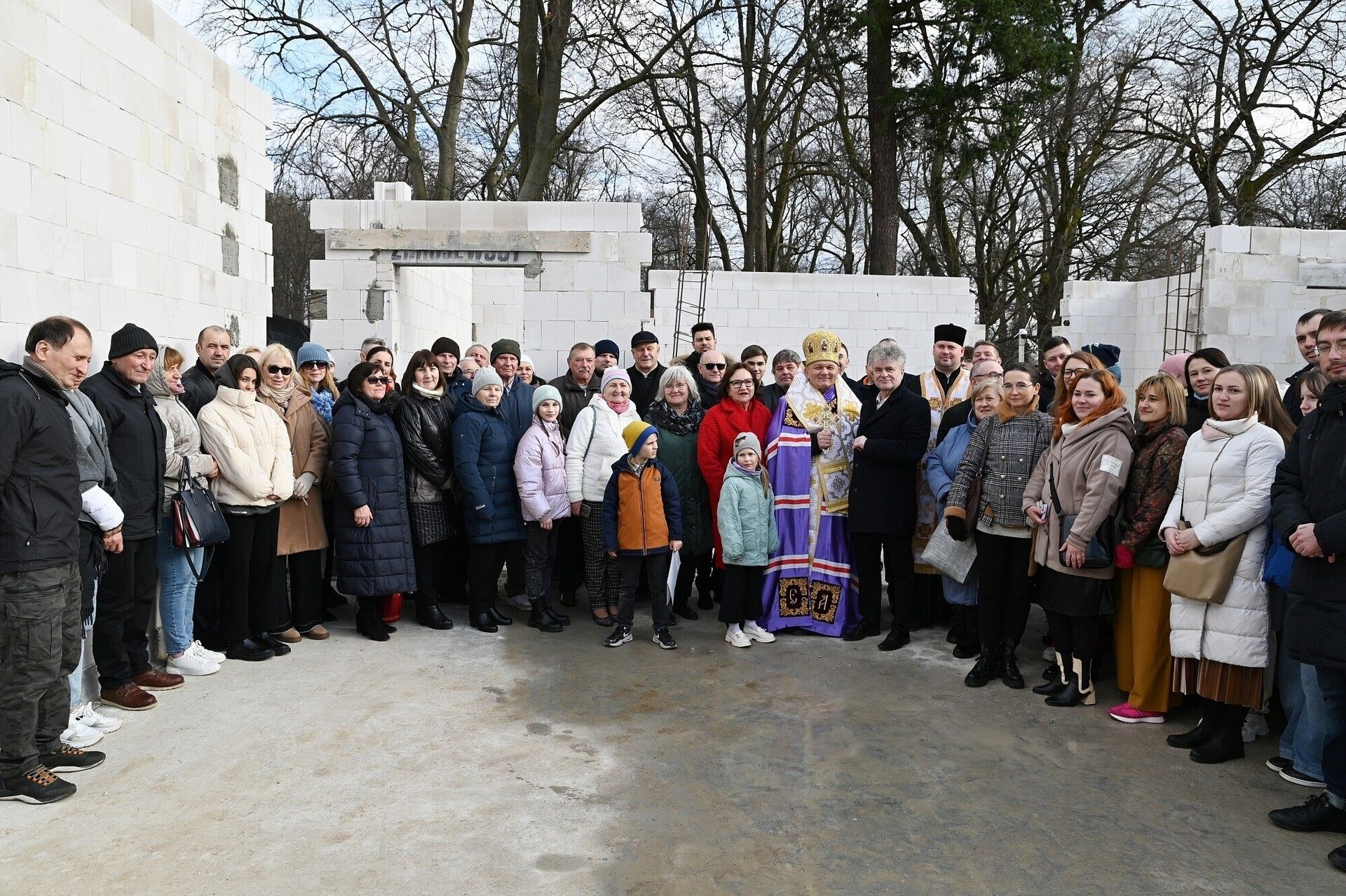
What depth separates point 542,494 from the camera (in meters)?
6.38

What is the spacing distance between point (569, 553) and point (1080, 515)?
3.48 m

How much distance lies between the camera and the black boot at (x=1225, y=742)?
4.32 meters

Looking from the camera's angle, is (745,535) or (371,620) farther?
(371,620)

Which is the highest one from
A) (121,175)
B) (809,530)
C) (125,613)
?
(121,175)

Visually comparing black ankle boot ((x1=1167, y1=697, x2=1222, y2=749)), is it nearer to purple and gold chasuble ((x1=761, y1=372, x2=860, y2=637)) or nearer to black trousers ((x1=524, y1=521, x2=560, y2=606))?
purple and gold chasuble ((x1=761, y1=372, x2=860, y2=637))

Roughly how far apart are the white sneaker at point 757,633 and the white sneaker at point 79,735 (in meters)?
3.54

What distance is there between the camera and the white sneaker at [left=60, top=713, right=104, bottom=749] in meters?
4.26

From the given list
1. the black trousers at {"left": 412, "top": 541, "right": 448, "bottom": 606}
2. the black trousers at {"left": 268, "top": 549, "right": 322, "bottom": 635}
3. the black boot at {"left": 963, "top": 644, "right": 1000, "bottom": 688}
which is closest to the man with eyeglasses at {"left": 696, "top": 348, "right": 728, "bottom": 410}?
the black trousers at {"left": 412, "top": 541, "right": 448, "bottom": 606}

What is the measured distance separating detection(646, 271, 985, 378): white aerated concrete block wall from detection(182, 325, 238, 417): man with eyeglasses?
29.8ft

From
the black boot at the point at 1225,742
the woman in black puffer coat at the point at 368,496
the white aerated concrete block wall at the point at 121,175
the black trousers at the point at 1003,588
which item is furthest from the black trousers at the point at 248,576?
the black boot at the point at 1225,742

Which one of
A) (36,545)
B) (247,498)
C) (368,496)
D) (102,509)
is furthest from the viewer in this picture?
(368,496)

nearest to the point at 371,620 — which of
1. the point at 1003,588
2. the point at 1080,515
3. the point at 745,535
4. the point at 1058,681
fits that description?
the point at 745,535

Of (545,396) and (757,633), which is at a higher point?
(545,396)

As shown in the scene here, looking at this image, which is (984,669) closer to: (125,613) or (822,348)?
(822,348)
